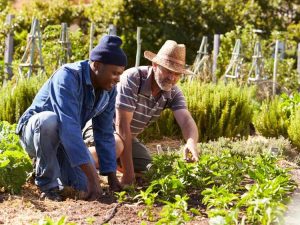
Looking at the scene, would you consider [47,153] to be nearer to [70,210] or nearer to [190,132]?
[70,210]

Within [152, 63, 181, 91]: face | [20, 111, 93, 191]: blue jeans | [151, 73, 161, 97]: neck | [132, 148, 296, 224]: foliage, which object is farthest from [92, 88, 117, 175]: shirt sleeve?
[151, 73, 161, 97]: neck

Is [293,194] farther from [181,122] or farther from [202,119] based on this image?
[202,119]

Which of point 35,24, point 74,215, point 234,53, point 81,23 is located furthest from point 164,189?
point 81,23

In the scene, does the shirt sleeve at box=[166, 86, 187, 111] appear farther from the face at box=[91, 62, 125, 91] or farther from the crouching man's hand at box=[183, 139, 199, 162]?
the face at box=[91, 62, 125, 91]

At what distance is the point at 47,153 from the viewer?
5289mm

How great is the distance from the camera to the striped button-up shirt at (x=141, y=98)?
5988mm

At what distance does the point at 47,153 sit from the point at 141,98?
3.78ft

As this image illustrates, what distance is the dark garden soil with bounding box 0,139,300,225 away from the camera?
A: 4516 mm

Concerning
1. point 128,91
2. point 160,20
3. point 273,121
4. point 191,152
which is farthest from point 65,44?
point 191,152

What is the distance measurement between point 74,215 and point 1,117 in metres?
4.33

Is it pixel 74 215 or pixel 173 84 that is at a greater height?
pixel 173 84

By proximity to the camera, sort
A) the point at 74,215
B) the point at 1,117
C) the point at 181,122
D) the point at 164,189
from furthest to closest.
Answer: the point at 1,117 < the point at 181,122 < the point at 164,189 < the point at 74,215

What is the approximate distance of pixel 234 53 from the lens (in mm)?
12703

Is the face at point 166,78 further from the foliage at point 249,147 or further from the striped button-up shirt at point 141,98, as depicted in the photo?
the foliage at point 249,147
